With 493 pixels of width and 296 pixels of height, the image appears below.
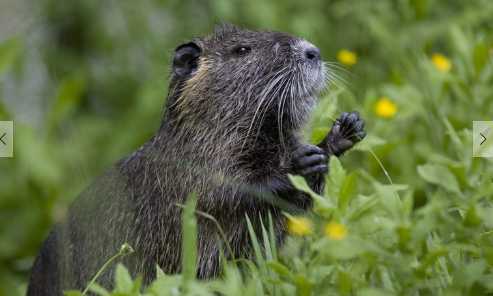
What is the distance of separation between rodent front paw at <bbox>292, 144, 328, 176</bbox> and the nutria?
89mm

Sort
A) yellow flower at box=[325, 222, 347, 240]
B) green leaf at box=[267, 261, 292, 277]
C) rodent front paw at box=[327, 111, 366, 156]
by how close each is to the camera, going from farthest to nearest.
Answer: rodent front paw at box=[327, 111, 366, 156], green leaf at box=[267, 261, 292, 277], yellow flower at box=[325, 222, 347, 240]

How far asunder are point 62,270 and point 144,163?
0.61 metres

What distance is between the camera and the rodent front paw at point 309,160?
3920mm

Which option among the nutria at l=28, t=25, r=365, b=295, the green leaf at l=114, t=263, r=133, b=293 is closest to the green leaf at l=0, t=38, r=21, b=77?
the nutria at l=28, t=25, r=365, b=295

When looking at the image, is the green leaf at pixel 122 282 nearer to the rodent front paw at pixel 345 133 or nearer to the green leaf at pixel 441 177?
the green leaf at pixel 441 177

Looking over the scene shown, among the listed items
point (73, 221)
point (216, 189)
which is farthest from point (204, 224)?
point (73, 221)

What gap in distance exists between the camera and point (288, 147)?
4305mm

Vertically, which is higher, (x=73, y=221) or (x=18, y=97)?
(x=18, y=97)

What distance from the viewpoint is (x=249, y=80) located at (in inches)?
175

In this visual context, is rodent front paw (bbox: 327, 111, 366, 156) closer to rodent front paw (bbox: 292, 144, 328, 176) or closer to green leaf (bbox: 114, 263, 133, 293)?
rodent front paw (bbox: 292, 144, 328, 176)

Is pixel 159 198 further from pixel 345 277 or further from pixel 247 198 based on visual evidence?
pixel 345 277

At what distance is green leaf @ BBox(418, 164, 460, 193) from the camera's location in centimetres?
310

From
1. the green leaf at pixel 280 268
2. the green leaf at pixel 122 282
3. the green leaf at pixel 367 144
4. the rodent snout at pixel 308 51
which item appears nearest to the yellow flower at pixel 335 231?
the green leaf at pixel 280 268

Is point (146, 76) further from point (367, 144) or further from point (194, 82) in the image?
point (367, 144)
